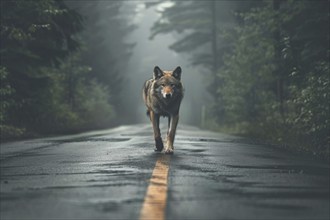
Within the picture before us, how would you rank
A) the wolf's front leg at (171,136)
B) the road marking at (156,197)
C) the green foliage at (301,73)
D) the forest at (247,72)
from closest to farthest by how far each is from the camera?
the road marking at (156,197)
the wolf's front leg at (171,136)
the green foliage at (301,73)
the forest at (247,72)

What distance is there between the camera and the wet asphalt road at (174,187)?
4.93 meters

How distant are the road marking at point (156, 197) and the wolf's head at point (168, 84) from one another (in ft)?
9.34

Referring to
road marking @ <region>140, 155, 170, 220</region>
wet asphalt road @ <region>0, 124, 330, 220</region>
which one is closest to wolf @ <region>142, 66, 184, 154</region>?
wet asphalt road @ <region>0, 124, 330, 220</region>

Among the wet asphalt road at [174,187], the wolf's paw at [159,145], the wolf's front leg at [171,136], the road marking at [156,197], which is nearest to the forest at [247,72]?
the wolf's front leg at [171,136]

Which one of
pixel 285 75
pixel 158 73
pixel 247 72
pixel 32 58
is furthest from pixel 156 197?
pixel 247 72

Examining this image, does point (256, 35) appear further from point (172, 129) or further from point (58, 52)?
point (172, 129)

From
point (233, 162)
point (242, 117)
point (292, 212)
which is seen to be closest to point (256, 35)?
point (242, 117)

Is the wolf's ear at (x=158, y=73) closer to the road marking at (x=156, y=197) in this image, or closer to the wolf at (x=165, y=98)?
the wolf at (x=165, y=98)

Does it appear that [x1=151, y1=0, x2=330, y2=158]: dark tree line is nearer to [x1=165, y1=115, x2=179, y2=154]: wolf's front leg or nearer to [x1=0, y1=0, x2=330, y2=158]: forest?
[x1=0, y1=0, x2=330, y2=158]: forest

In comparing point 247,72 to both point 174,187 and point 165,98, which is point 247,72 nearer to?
point 165,98

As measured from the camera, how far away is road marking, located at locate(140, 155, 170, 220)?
4742 mm

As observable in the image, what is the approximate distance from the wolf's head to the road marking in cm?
285

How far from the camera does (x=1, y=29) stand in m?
17.8

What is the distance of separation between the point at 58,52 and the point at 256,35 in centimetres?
882
